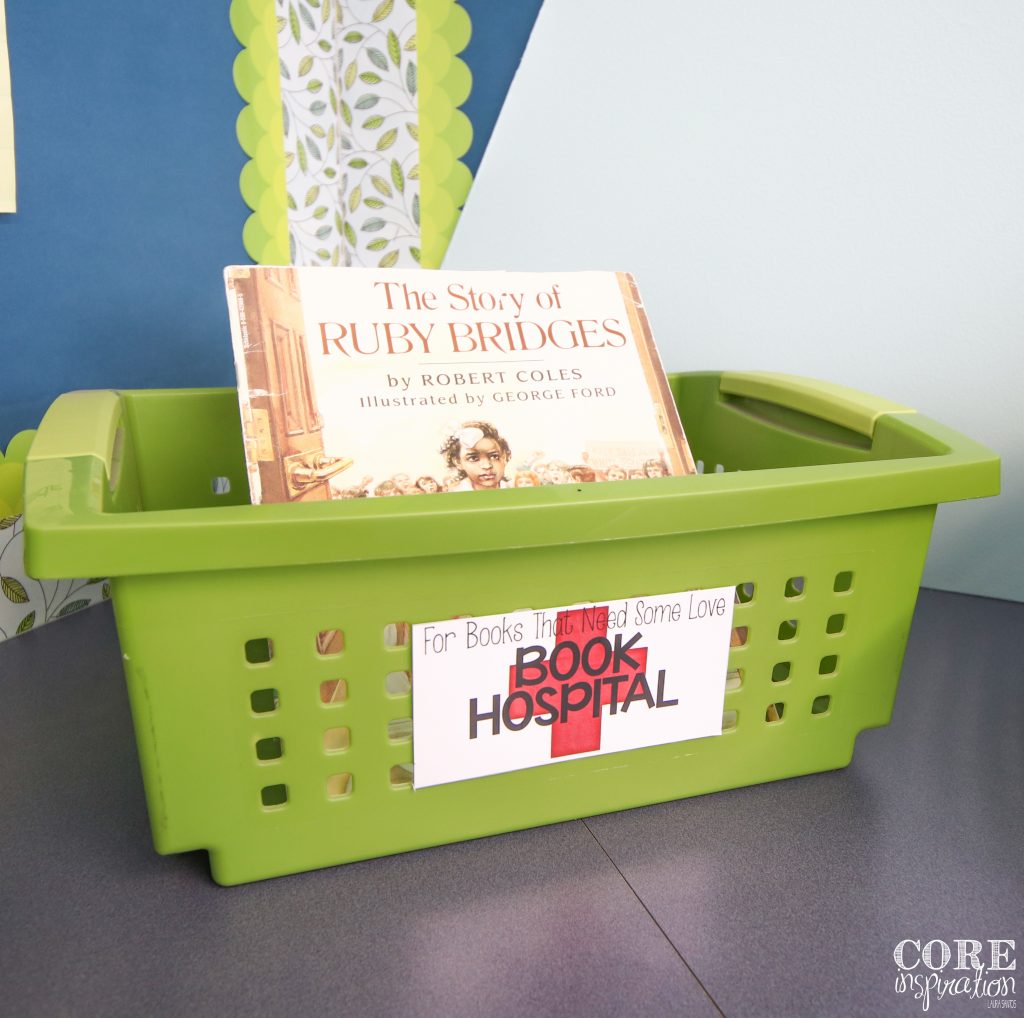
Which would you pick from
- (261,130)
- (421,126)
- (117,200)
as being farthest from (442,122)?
(117,200)

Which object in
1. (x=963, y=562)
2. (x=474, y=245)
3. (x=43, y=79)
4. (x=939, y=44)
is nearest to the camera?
(x=43, y=79)

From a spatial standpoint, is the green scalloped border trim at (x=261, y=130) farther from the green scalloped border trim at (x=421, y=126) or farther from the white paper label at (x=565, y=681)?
the white paper label at (x=565, y=681)

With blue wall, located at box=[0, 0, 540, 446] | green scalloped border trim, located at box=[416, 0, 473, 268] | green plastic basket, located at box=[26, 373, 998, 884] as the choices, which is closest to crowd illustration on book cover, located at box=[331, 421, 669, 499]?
green plastic basket, located at box=[26, 373, 998, 884]

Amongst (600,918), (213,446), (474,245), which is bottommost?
(600,918)

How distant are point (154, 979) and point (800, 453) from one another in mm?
A: 559

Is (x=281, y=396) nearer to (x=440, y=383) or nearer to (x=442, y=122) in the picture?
(x=440, y=383)

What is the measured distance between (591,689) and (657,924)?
0.13 metres

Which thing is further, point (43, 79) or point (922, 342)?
point (922, 342)

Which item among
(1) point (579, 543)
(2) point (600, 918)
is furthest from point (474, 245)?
(2) point (600, 918)

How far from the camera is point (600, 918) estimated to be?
0.43 metres

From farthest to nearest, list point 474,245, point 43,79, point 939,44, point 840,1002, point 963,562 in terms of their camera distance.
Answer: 1. point 474,245
2. point 963,562
3. point 939,44
4. point 43,79
5. point 840,1002

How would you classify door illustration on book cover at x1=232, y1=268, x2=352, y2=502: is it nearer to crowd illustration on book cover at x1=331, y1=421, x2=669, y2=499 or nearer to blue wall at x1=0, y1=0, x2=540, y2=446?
crowd illustration on book cover at x1=331, y1=421, x2=669, y2=499

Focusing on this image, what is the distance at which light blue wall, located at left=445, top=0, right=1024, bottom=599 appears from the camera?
2.47ft

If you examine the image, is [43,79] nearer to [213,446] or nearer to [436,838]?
[213,446]
